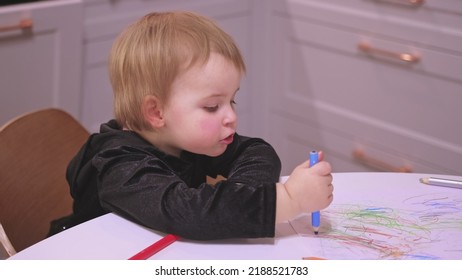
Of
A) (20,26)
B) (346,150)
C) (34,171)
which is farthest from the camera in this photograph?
(346,150)

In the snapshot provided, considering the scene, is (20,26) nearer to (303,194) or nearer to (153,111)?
(153,111)

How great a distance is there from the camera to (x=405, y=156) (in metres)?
2.51

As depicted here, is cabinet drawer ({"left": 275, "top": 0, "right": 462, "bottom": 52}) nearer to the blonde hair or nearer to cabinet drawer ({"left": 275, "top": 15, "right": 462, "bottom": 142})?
cabinet drawer ({"left": 275, "top": 15, "right": 462, "bottom": 142})

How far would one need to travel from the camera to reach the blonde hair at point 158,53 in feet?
3.90

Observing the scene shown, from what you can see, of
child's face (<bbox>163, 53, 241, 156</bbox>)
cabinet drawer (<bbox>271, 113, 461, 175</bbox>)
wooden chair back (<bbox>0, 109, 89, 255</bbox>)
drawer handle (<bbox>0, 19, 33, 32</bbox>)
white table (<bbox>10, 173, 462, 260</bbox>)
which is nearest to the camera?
white table (<bbox>10, 173, 462, 260</bbox>)

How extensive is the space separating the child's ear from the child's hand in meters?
0.25

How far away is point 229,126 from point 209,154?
0.23 ft

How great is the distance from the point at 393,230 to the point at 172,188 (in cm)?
30

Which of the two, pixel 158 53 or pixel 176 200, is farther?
pixel 158 53

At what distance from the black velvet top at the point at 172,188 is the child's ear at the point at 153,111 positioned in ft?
0.11

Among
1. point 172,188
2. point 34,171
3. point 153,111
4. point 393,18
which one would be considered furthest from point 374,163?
point 172,188

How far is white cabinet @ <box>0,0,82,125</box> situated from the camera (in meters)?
2.23

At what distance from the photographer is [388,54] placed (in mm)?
2453

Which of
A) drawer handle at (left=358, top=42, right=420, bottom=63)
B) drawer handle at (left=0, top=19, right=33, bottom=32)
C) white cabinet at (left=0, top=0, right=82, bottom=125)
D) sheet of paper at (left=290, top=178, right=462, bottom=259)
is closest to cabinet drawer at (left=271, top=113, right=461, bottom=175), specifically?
drawer handle at (left=358, top=42, right=420, bottom=63)
